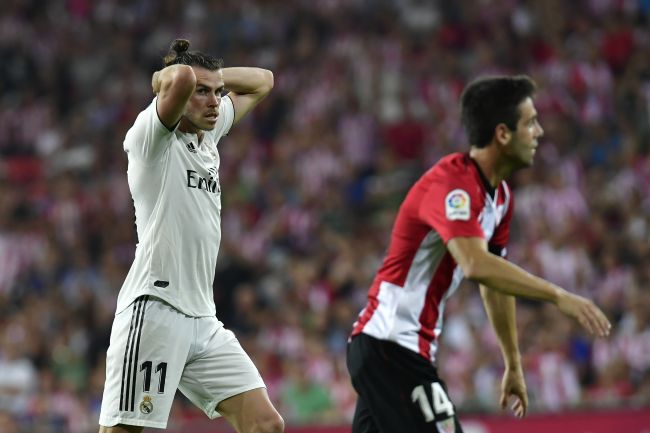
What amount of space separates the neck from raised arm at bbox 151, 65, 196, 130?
A: 4.26 ft

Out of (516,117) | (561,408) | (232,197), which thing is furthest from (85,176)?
(516,117)

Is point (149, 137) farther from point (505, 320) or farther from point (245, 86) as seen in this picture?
point (505, 320)

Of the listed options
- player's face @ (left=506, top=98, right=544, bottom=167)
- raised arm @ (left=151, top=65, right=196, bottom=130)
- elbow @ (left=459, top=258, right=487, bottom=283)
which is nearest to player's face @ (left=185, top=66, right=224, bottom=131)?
raised arm @ (left=151, top=65, right=196, bottom=130)

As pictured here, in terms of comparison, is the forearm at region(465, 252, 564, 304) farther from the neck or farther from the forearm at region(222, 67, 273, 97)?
the forearm at region(222, 67, 273, 97)

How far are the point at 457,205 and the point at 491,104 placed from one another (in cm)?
57

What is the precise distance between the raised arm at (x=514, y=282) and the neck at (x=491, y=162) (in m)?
0.47

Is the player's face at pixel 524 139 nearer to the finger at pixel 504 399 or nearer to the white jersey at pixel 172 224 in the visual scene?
the finger at pixel 504 399

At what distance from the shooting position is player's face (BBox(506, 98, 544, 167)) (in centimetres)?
526

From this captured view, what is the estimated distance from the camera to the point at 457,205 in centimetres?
499

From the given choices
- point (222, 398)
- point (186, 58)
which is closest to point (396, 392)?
point (222, 398)

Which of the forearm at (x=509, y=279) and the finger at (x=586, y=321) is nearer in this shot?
the finger at (x=586, y=321)

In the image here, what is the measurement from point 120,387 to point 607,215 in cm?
740

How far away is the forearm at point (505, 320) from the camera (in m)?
5.62

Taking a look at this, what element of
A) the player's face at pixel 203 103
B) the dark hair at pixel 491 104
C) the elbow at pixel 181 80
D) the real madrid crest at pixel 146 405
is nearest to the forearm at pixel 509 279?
the dark hair at pixel 491 104
